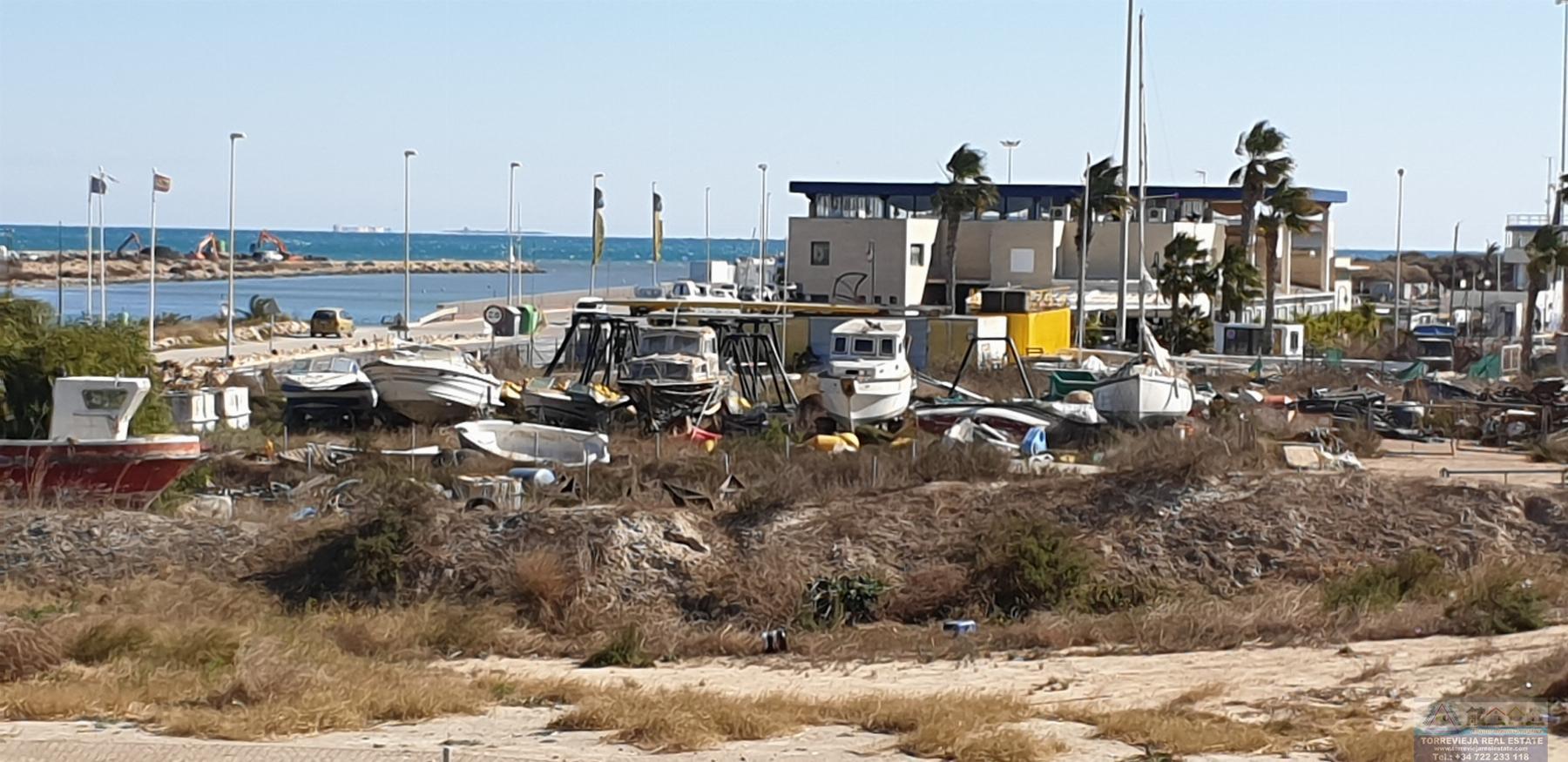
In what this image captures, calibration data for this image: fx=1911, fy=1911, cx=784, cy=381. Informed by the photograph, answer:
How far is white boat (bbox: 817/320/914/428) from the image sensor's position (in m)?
36.7

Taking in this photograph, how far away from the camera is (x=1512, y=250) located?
71250 millimetres

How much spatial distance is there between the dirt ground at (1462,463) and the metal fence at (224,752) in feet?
60.1

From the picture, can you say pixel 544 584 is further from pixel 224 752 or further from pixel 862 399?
pixel 862 399

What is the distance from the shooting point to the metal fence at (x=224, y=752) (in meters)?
14.1

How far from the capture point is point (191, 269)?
158500mm

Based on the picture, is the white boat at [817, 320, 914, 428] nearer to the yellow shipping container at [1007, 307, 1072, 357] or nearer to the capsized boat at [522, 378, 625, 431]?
the capsized boat at [522, 378, 625, 431]

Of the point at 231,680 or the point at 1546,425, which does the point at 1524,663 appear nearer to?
the point at 231,680

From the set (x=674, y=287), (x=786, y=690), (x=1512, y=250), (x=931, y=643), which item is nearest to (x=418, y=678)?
(x=786, y=690)

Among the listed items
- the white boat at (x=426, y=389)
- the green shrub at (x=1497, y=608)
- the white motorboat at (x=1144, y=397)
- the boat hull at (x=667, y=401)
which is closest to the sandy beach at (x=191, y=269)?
the white boat at (x=426, y=389)

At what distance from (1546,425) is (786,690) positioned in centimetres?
2298

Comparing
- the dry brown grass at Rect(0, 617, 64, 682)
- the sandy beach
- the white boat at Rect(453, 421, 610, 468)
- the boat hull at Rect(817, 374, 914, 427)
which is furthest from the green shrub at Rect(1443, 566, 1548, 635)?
the sandy beach

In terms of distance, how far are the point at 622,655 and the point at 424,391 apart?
1762cm

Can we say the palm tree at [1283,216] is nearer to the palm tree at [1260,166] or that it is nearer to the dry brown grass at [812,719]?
the palm tree at [1260,166]

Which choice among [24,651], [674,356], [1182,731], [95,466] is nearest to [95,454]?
[95,466]
